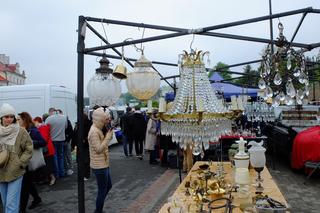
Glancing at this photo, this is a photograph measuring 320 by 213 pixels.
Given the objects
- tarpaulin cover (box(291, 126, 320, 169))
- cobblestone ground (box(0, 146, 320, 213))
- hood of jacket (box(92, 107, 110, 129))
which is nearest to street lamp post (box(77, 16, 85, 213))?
hood of jacket (box(92, 107, 110, 129))

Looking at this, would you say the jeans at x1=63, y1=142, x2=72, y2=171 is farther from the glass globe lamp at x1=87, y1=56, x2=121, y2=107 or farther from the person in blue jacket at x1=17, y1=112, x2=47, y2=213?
the glass globe lamp at x1=87, y1=56, x2=121, y2=107

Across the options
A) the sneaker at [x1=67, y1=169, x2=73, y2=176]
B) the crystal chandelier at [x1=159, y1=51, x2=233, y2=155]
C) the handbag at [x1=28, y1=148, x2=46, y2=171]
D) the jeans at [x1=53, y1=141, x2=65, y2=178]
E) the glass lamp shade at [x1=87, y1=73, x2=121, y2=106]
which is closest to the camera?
the crystal chandelier at [x1=159, y1=51, x2=233, y2=155]

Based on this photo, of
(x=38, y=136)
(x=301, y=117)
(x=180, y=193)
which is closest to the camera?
(x=180, y=193)

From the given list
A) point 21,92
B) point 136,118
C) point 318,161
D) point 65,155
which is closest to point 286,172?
point 318,161

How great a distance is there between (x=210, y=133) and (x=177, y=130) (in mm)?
289

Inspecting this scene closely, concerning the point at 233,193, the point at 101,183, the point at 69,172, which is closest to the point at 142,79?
the point at 233,193

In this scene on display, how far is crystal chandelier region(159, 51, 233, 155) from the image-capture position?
2.92m

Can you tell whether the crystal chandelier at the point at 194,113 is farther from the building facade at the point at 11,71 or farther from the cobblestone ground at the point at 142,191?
the building facade at the point at 11,71

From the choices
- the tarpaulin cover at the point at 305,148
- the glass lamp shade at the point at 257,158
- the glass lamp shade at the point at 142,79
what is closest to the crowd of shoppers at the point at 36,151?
the glass lamp shade at the point at 142,79

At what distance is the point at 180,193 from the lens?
3.86 metres

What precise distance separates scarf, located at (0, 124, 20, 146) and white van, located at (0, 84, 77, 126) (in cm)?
561

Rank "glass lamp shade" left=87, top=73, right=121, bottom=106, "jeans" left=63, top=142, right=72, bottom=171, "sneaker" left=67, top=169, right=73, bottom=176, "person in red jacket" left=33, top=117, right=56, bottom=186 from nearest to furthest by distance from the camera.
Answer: "glass lamp shade" left=87, top=73, right=121, bottom=106, "person in red jacket" left=33, top=117, right=56, bottom=186, "jeans" left=63, top=142, right=72, bottom=171, "sneaker" left=67, top=169, right=73, bottom=176

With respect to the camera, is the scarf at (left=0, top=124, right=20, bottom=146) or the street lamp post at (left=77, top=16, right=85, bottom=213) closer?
the street lamp post at (left=77, top=16, right=85, bottom=213)

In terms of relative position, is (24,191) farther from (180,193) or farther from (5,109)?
(180,193)
